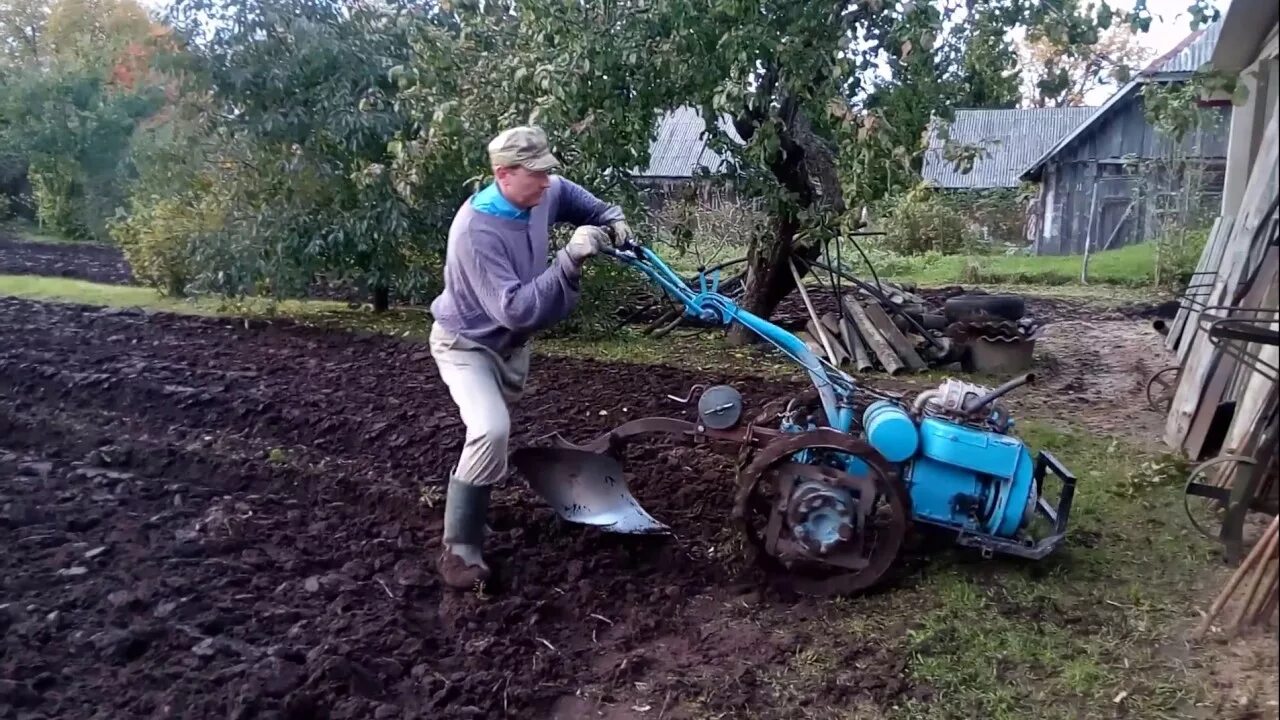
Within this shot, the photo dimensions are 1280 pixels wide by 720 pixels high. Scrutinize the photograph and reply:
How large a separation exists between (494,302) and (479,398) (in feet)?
1.42

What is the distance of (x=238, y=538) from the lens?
4.68m

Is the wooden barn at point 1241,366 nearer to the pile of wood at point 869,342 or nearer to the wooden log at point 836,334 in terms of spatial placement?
the pile of wood at point 869,342

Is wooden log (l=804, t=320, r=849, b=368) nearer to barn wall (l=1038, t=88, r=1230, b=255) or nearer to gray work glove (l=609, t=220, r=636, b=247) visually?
gray work glove (l=609, t=220, r=636, b=247)

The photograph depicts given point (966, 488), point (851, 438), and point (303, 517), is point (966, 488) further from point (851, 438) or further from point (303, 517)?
point (303, 517)

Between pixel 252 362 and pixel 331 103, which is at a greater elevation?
pixel 331 103

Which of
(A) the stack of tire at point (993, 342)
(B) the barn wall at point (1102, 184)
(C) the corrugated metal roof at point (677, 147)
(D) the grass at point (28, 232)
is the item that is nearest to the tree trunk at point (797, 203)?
(A) the stack of tire at point (993, 342)

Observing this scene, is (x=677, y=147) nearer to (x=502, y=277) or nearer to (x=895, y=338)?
(x=895, y=338)

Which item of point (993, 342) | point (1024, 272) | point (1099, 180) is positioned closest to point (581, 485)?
point (993, 342)

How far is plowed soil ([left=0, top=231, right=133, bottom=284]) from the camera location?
631 inches

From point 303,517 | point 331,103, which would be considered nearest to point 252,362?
point 331,103

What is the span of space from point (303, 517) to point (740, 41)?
4.23 m

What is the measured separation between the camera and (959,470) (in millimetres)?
4113

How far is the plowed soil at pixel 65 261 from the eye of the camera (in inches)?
631

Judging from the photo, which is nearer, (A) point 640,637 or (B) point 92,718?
(B) point 92,718
